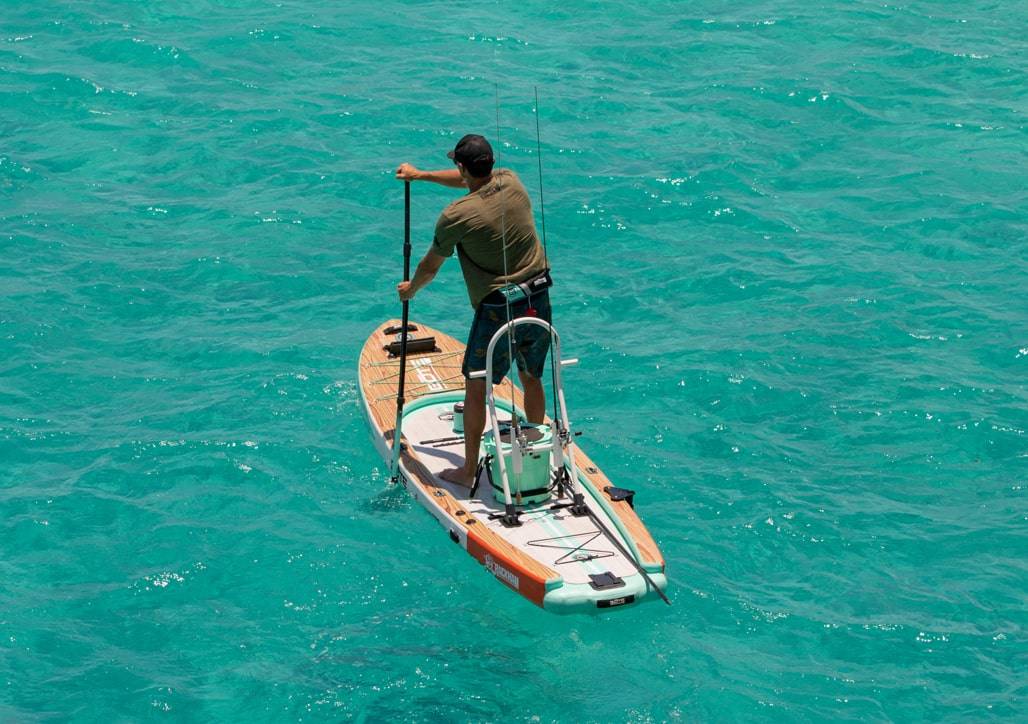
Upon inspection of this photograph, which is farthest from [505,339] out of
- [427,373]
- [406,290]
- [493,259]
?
[427,373]

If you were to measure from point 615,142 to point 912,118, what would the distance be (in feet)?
13.5

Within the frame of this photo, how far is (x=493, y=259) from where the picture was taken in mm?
9266

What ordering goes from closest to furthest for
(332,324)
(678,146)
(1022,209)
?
(332,324), (1022,209), (678,146)

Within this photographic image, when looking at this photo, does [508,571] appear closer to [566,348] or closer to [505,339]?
[505,339]

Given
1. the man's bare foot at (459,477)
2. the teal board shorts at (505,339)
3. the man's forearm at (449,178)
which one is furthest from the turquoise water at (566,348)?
the man's forearm at (449,178)

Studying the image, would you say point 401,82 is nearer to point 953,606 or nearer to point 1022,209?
point 1022,209

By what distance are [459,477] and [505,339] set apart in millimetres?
1291

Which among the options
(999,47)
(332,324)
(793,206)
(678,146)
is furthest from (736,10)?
(332,324)

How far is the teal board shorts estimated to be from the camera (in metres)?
9.35

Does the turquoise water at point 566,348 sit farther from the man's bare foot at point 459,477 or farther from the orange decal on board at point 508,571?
the man's bare foot at point 459,477

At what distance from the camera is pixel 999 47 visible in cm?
1998

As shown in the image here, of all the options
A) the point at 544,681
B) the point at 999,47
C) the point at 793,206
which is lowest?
the point at 544,681

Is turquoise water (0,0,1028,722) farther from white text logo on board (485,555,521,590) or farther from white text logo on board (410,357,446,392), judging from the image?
white text logo on board (410,357,446,392)

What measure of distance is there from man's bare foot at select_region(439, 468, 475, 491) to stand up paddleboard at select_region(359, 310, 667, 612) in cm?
5
